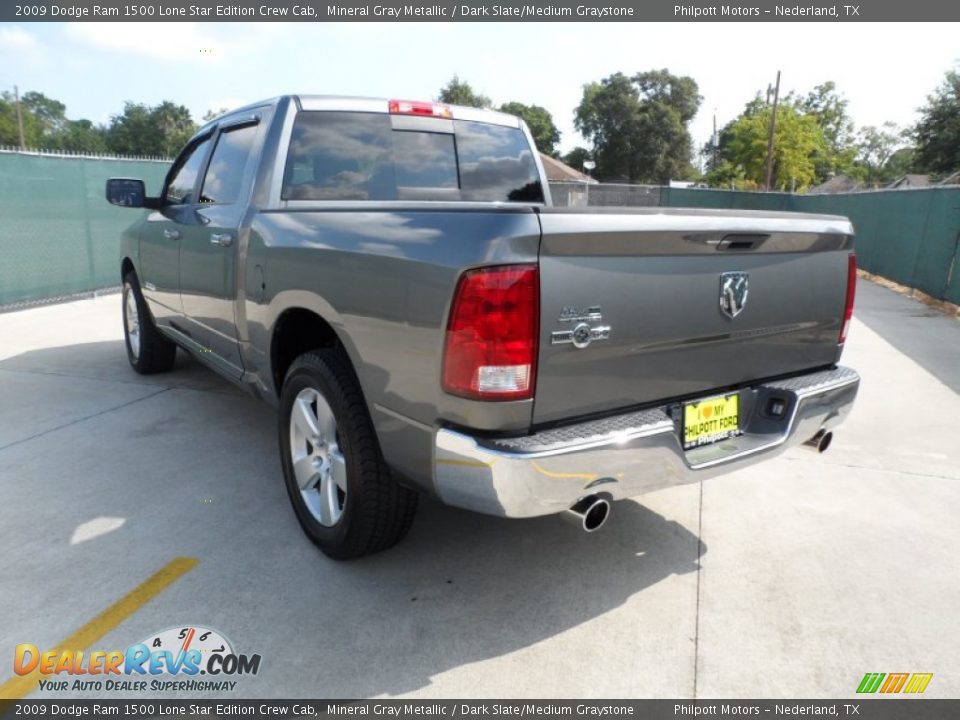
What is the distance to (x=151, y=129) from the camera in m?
92.9

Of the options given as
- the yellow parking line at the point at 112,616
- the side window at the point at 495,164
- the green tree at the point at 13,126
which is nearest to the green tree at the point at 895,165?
the side window at the point at 495,164

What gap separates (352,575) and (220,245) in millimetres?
1896

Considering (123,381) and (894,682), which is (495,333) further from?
(123,381)

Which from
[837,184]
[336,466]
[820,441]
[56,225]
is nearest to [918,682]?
[820,441]

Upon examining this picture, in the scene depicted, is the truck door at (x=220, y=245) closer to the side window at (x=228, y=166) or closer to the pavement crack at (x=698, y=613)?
the side window at (x=228, y=166)

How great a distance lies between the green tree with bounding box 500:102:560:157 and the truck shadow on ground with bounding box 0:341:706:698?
89171 millimetres

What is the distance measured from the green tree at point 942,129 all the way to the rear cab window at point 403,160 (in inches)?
1779

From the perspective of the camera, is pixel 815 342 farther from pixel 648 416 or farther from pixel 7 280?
pixel 7 280

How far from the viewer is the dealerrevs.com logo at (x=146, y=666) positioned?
2.29 meters


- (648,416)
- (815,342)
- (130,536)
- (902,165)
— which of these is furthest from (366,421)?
(902,165)

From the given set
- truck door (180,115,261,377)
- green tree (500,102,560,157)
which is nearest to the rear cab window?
truck door (180,115,261,377)

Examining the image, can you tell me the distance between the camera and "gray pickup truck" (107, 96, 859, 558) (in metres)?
2.14

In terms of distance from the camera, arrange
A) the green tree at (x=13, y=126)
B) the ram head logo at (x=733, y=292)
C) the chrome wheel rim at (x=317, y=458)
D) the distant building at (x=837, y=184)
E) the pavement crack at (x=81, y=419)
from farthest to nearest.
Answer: the green tree at (x=13, y=126) → the distant building at (x=837, y=184) → the pavement crack at (x=81, y=419) → the chrome wheel rim at (x=317, y=458) → the ram head logo at (x=733, y=292)

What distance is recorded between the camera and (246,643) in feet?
8.07
